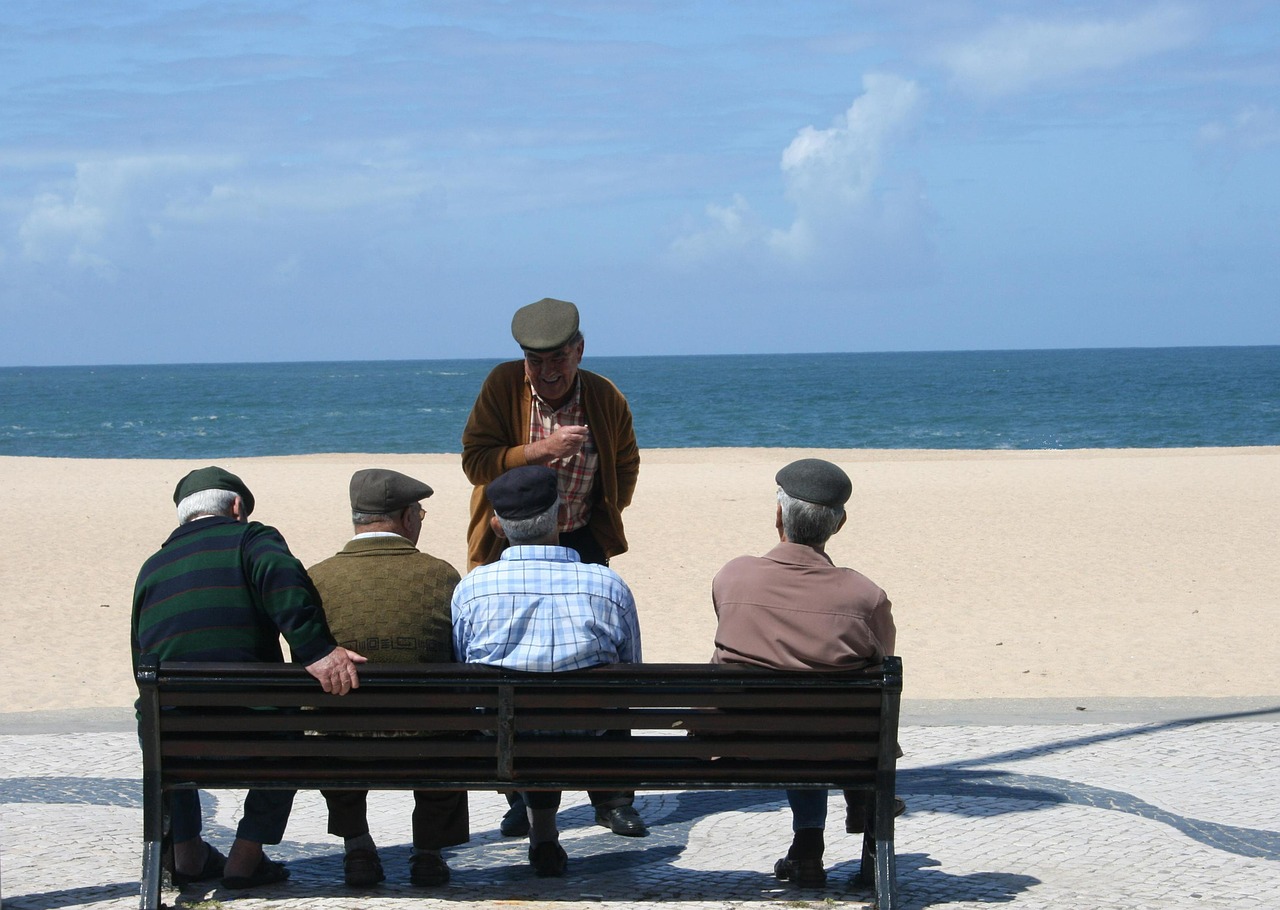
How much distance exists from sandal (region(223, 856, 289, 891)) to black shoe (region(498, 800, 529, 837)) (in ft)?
2.78

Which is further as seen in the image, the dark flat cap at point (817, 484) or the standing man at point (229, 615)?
the dark flat cap at point (817, 484)

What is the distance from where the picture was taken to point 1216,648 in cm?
895

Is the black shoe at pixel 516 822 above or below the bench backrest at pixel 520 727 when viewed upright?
below

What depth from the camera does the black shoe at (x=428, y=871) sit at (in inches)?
157

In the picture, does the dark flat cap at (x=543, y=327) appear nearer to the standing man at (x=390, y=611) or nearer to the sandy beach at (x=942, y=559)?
the standing man at (x=390, y=611)

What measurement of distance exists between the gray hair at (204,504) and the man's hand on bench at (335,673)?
24.5 inches

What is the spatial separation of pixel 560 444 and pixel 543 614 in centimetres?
95

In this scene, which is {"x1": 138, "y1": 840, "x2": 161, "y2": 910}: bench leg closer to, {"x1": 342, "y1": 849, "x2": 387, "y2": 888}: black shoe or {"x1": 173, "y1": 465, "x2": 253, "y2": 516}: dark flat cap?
{"x1": 342, "y1": 849, "x2": 387, "y2": 888}: black shoe

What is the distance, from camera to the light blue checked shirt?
3783mm

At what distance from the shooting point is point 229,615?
383cm

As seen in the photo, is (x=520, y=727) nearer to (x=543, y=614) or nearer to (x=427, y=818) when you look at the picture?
(x=543, y=614)

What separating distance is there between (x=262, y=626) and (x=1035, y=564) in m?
10.1

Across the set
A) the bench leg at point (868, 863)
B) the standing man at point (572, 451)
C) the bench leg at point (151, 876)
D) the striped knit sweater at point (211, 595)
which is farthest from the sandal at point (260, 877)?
the bench leg at point (868, 863)

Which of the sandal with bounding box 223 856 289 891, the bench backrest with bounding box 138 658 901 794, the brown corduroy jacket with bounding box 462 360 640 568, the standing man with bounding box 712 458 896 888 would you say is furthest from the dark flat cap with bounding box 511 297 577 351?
the sandal with bounding box 223 856 289 891
